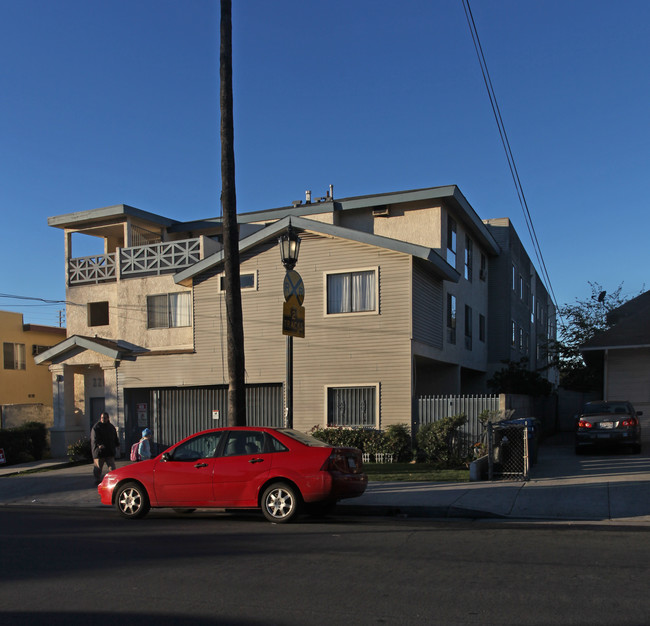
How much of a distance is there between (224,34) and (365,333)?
9.45m

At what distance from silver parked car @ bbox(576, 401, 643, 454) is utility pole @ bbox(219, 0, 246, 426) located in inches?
384

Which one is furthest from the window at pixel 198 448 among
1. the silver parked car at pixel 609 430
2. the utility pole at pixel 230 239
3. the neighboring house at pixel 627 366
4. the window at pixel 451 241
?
the window at pixel 451 241

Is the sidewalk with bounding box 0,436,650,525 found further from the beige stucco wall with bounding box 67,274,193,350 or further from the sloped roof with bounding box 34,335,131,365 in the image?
the beige stucco wall with bounding box 67,274,193,350

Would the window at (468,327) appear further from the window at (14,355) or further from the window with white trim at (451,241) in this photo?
the window at (14,355)

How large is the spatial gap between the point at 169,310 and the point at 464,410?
1094 centimetres

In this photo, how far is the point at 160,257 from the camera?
24.9 metres

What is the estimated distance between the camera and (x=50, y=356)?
78.5 ft

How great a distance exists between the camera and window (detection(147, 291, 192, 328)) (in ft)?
78.6

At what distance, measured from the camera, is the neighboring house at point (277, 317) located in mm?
20328

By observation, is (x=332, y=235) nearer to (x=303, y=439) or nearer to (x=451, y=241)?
(x=451, y=241)

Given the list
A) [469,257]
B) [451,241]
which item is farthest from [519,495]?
[469,257]

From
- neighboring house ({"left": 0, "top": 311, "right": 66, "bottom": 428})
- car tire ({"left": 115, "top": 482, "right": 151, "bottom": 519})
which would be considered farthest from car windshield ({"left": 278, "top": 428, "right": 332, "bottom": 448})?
neighboring house ({"left": 0, "top": 311, "right": 66, "bottom": 428})

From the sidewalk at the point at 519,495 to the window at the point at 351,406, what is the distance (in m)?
5.02

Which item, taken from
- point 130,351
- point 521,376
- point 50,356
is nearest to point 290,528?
point 130,351
